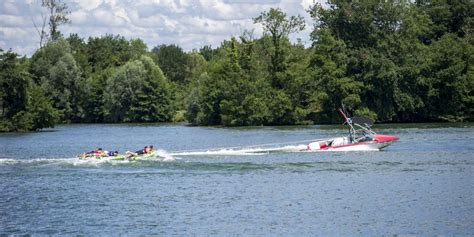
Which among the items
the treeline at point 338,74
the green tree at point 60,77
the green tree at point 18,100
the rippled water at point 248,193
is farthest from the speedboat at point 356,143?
the green tree at point 60,77

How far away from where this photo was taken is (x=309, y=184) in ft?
165

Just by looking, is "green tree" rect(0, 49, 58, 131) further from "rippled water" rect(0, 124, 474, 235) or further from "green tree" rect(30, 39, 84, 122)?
"rippled water" rect(0, 124, 474, 235)

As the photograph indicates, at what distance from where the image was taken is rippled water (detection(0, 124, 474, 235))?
122 feet

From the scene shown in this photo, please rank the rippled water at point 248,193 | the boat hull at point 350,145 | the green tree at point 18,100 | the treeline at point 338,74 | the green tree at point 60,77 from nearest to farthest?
the rippled water at point 248,193 → the boat hull at point 350,145 → the green tree at point 18,100 → the treeline at point 338,74 → the green tree at point 60,77

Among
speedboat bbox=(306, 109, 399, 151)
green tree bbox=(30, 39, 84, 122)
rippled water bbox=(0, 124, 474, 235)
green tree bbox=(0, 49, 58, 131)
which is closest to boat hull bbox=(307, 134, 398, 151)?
speedboat bbox=(306, 109, 399, 151)

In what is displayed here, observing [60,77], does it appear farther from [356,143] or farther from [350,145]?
[356,143]

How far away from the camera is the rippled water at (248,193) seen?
37.2 meters

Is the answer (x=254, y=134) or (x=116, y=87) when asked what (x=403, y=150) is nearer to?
(x=254, y=134)

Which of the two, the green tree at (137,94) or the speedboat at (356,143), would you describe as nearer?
the speedboat at (356,143)

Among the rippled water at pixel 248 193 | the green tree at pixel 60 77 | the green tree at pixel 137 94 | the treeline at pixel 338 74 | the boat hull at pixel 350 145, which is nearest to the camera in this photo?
the rippled water at pixel 248 193

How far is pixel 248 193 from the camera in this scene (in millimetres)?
46969

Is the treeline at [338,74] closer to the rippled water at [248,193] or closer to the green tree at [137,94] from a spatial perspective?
the green tree at [137,94]

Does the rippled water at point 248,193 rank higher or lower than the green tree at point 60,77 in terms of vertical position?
lower

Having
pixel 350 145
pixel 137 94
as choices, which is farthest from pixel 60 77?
pixel 350 145
